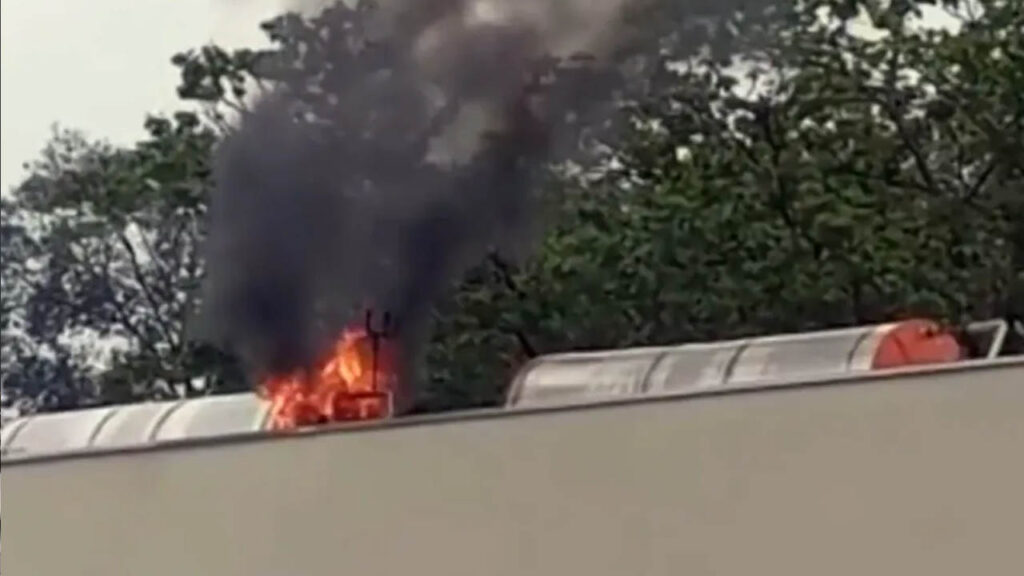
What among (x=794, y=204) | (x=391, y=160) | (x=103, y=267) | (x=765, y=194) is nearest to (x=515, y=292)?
(x=765, y=194)

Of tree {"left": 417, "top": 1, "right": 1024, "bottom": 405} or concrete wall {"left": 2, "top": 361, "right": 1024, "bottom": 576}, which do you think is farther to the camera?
tree {"left": 417, "top": 1, "right": 1024, "bottom": 405}

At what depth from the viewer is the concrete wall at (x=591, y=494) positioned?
3.71 m

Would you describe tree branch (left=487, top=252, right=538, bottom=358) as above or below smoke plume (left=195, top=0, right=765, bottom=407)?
below

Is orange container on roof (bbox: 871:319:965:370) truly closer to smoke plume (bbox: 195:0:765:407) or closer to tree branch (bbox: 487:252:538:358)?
smoke plume (bbox: 195:0:765:407)

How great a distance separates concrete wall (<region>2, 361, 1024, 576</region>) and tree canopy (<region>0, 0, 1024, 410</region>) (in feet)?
11.9

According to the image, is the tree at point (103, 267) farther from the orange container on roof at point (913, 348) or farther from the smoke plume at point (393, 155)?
the orange container on roof at point (913, 348)

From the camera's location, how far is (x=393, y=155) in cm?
754

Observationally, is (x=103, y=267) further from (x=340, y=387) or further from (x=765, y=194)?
(x=340, y=387)

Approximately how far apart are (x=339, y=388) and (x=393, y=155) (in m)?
1.43

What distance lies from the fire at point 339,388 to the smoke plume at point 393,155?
21 cm

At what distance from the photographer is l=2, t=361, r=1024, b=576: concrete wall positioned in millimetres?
3713

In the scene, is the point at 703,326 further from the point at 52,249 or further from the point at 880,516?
the point at 880,516

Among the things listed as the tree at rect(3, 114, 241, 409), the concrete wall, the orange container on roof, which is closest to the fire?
the concrete wall

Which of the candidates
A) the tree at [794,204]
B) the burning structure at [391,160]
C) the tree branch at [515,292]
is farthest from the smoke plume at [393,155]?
the tree at [794,204]
